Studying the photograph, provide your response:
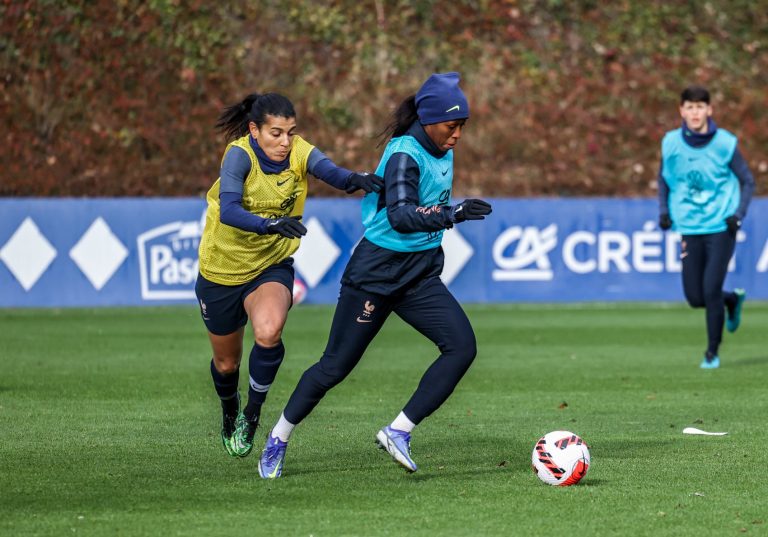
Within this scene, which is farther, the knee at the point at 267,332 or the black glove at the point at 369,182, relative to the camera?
the knee at the point at 267,332

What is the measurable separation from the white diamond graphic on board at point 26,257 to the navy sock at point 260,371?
13174 millimetres

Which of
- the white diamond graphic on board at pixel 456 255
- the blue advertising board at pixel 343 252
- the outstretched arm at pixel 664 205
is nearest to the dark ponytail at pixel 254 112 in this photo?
the outstretched arm at pixel 664 205

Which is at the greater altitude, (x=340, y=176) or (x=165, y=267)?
(x=340, y=176)

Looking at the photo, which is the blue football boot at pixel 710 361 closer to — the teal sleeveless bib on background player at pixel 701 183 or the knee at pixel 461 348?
the teal sleeveless bib on background player at pixel 701 183

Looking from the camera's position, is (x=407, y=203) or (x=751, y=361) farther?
(x=751, y=361)

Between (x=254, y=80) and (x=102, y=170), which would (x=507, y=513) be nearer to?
(x=102, y=170)

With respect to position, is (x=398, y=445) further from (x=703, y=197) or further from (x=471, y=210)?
(x=703, y=197)

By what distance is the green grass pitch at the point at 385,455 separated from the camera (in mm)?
6367

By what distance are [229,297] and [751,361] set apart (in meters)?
7.30

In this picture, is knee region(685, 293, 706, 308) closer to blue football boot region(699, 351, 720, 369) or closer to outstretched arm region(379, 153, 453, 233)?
blue football boot region(699, 351, 720, 369)

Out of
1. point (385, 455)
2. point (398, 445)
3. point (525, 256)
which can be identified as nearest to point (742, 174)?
point (385, 455)

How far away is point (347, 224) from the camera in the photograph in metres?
21.3

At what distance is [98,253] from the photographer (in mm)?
20781

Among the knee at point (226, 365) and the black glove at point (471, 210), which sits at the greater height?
the black glove at point (471, 210)
